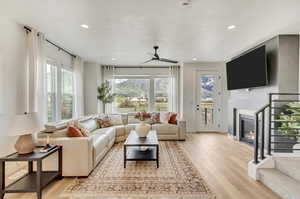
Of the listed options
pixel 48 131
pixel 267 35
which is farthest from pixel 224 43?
pixel 48 131

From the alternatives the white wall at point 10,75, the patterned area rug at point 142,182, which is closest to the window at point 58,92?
the white wall at point 10,75

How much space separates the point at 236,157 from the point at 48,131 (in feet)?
12.7

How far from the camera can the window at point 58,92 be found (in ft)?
15.9

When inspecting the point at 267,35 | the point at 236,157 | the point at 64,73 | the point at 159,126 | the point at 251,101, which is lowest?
the point at 236,157

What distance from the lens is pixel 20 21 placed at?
133 inches

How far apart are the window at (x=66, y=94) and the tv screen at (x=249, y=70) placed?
205 inches

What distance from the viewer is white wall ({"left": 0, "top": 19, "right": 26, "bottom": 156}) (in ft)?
10.6

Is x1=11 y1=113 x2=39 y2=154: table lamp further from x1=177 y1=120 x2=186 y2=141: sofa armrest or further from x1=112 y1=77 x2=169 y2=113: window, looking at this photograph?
x1=112 y1=77 x2=169 y2=113: window

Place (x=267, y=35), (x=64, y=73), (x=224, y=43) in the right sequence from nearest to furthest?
(x=267, y=35) → (x=224, y=43) → (x=64, y=73)

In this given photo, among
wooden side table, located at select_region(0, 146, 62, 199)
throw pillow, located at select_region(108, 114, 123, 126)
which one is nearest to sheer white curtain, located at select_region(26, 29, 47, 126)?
wooden side table, located at select_region(0, 146, 62, 199)

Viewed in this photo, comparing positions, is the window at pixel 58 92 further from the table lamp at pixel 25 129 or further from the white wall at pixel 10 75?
the table lamp at pixel 25 129

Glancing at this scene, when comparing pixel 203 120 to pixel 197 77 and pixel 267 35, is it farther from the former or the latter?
pixel 267 35

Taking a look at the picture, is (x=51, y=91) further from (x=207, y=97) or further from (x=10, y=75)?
(x=207, y=97)

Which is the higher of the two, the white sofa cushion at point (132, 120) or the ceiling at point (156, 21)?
the ceiling at point (156, 21)
